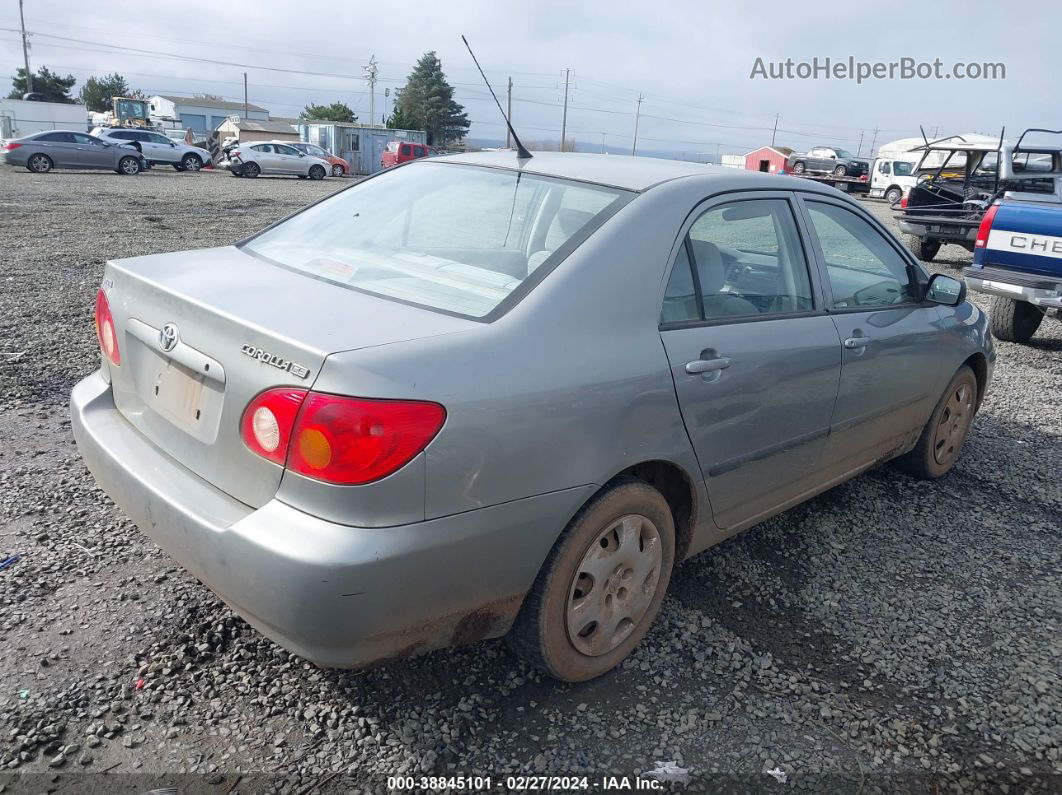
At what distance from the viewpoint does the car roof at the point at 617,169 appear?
2.91 meters

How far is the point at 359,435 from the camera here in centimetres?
196

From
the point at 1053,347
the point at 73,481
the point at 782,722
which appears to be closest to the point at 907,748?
the point at 782,722

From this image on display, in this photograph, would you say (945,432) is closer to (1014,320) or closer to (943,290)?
(943,290)

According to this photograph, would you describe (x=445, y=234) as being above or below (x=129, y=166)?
above

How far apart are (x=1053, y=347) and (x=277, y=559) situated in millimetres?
8631

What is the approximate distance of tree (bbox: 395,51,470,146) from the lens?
83.0 metres

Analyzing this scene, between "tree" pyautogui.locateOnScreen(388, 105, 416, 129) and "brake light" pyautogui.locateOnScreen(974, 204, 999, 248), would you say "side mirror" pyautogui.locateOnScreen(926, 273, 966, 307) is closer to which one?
"brake light" pyautogui.locateOnScreen(974, 204, 999, 248)

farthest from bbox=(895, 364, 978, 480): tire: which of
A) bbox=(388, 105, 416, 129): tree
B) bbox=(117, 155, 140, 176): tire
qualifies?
bbox=(388, 105, 416, 129): tree

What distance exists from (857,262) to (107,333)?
10.4 feet

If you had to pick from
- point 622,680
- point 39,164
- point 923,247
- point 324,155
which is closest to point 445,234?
point 622,680

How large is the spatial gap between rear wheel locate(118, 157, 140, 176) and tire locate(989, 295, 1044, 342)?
28.1m

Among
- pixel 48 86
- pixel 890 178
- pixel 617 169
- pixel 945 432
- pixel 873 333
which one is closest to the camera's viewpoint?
pixel 617 169

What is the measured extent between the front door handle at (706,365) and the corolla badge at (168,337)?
1.55 m

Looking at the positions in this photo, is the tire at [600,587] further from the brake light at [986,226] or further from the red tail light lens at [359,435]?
the brake light at [986,226]
